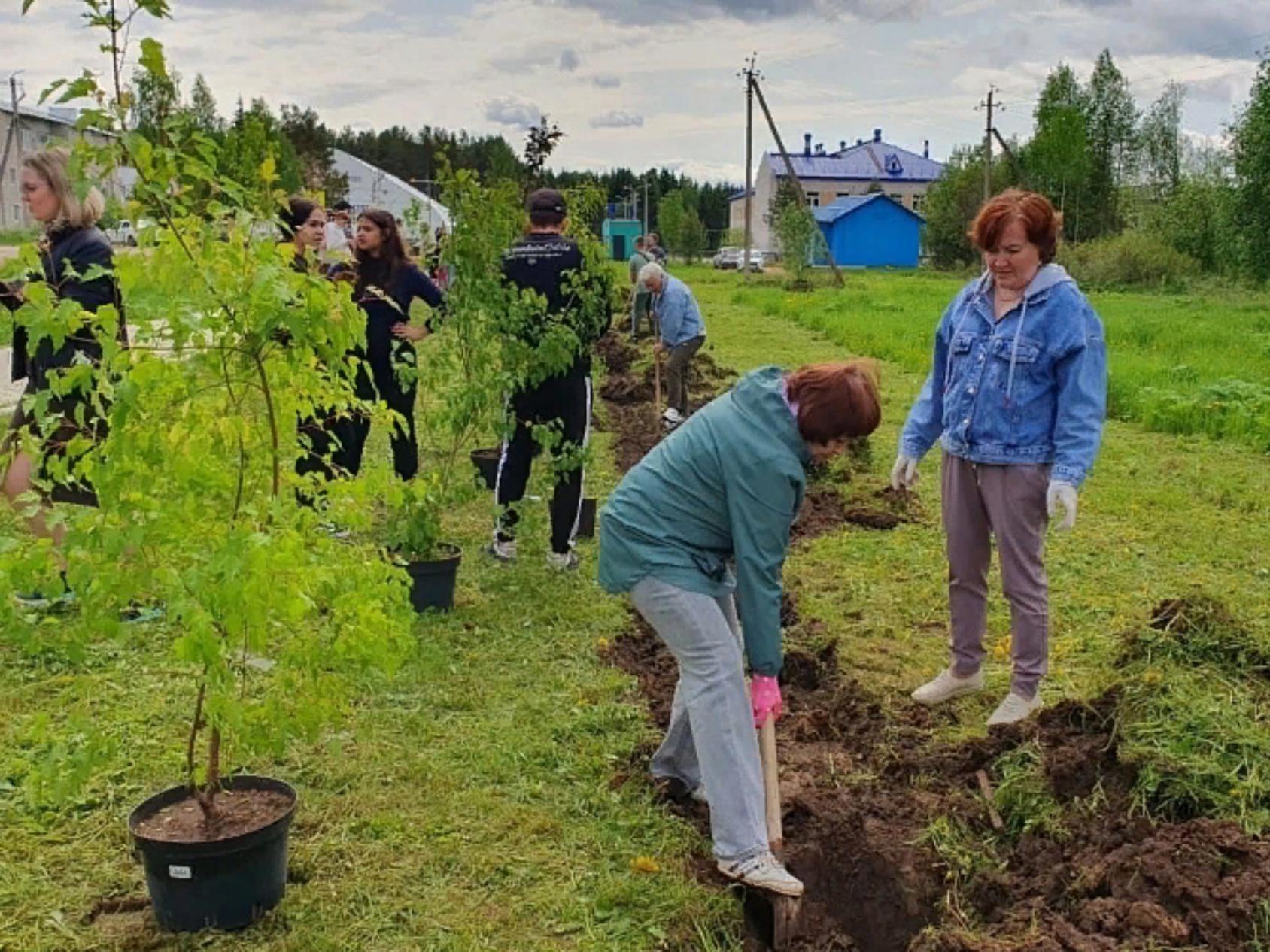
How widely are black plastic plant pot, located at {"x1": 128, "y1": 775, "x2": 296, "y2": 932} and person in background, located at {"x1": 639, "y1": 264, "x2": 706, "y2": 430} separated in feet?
28.5

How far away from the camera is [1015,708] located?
4371 mm

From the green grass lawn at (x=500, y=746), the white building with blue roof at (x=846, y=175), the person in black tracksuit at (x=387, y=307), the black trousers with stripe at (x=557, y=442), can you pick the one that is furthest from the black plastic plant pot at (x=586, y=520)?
the white building with blue roof at (x=846, y=175)

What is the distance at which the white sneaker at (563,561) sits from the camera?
21.3 ft

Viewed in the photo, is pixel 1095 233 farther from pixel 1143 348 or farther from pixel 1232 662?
pixel 1232 662

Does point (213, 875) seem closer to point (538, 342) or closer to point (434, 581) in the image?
point (434, 581)

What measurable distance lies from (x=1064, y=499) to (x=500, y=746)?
2.15 meters

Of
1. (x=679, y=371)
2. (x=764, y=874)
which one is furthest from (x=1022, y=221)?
(x=679, y=371)

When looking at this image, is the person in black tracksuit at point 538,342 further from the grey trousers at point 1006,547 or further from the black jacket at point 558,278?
the grey trousers at point 1006,547

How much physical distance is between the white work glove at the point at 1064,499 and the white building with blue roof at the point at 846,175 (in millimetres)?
81594

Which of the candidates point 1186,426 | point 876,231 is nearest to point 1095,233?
point 876,231

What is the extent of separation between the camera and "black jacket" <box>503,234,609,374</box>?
6.30m

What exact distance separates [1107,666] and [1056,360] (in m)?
1.13

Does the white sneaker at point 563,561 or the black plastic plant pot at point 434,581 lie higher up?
the black plastic plant pot at point 434,581

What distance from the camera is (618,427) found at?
12172mm
